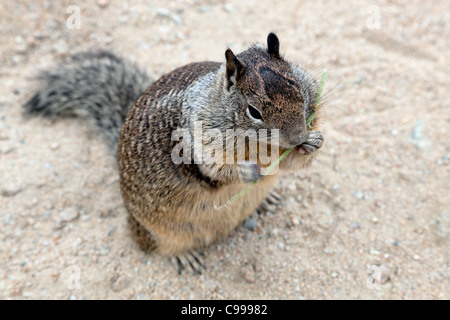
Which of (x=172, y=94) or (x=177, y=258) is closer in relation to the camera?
(x=172, y=94)

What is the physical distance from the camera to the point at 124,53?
4238mm

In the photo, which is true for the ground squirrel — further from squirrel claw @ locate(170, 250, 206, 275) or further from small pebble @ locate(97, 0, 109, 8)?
small pebble @ locate(97, 0, 109, 8)

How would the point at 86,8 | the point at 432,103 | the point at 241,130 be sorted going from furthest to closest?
the point at 86,8 → the point at 432,103 → the point at 241,130

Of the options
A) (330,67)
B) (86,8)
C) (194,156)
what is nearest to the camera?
(194,156)

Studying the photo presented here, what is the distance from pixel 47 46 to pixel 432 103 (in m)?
3.85

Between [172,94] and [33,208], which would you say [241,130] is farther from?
[33,208]

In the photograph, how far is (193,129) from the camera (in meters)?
2.39

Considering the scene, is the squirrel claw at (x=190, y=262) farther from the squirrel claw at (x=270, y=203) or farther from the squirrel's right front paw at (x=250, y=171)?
the squirrel's right front paw at (x=250, y=171)

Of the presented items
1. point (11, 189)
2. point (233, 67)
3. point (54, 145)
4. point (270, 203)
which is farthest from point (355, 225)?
point (11, 189)

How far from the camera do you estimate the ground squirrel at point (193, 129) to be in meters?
2.05

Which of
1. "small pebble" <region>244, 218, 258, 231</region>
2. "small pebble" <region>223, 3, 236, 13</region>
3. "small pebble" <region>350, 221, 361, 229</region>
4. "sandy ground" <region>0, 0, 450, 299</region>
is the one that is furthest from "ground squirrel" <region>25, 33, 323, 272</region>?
"small pebble" <region>223, 3, 236, 13</region>

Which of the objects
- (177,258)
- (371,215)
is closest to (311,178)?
(371,215)

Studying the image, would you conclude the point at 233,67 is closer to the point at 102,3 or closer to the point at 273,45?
the point at 273,45

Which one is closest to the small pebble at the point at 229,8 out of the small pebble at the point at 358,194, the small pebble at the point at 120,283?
the small pebble at the point at 358,194
